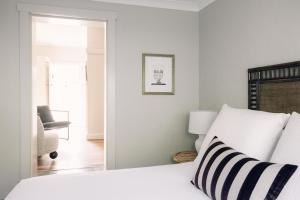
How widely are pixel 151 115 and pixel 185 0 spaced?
1439 millimetres

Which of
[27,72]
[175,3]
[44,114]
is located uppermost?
[175,3]

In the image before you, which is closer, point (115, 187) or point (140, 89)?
→ point (115, 187)

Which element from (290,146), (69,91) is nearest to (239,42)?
(290,146)

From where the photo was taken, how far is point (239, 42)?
91.8 inches

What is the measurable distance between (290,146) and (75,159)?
367 cm

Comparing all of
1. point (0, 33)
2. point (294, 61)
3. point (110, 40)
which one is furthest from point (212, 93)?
point (0, 33)

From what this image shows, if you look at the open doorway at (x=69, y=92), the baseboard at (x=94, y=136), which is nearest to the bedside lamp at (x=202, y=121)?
the open doorway at (x=69, y=92)

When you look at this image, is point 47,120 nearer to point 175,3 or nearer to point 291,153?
point 175,3

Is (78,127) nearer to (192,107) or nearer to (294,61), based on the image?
(192,107)

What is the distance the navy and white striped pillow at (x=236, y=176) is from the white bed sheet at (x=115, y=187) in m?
0.13

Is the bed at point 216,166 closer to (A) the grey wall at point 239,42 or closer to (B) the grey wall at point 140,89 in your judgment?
(A) the grey wall at point 239,42

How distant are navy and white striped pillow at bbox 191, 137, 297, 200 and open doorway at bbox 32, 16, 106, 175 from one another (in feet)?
7.14

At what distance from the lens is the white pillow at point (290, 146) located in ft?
3.35

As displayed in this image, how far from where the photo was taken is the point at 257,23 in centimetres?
210
